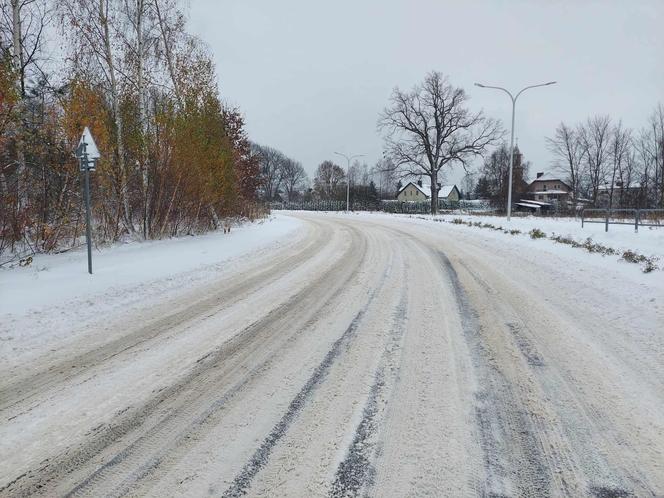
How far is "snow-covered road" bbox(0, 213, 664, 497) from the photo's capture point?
221 cm

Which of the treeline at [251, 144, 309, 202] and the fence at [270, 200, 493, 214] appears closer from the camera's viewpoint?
the fence at [270, 200, 493, 214]

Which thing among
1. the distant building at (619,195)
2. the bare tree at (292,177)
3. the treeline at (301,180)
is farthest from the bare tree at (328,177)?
the distant building at (619,195)

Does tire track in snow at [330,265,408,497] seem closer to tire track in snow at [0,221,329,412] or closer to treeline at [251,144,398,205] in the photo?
tire track in snow at [0,221,329,412]

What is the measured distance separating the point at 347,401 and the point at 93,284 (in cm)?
566

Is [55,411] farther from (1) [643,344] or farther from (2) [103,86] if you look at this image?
(2) [103,86]

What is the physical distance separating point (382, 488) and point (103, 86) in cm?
1465

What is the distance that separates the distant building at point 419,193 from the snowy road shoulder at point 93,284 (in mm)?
86828

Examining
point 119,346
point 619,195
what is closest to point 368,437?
point 119,346

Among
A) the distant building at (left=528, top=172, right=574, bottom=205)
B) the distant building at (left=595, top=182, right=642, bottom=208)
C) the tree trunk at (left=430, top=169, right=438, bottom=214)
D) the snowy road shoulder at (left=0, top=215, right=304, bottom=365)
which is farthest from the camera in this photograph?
the distant building at (left=528, top=172, right=574, bottom=205)

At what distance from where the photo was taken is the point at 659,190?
46.3 meters

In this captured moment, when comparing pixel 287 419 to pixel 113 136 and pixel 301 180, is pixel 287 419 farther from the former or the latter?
pixel 301 180

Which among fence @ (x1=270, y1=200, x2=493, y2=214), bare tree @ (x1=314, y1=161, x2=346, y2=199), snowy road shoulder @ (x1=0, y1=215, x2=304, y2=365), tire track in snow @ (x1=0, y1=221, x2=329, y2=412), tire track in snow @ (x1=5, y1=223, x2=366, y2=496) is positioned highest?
bare tree @ (x1=314, y1=161, x2=346, y2=199)

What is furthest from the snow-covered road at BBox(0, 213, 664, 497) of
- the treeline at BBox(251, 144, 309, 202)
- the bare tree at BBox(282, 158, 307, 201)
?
the bare tree at BBox(282, 158, 307, 201)

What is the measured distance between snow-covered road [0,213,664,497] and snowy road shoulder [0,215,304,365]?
0.39m
